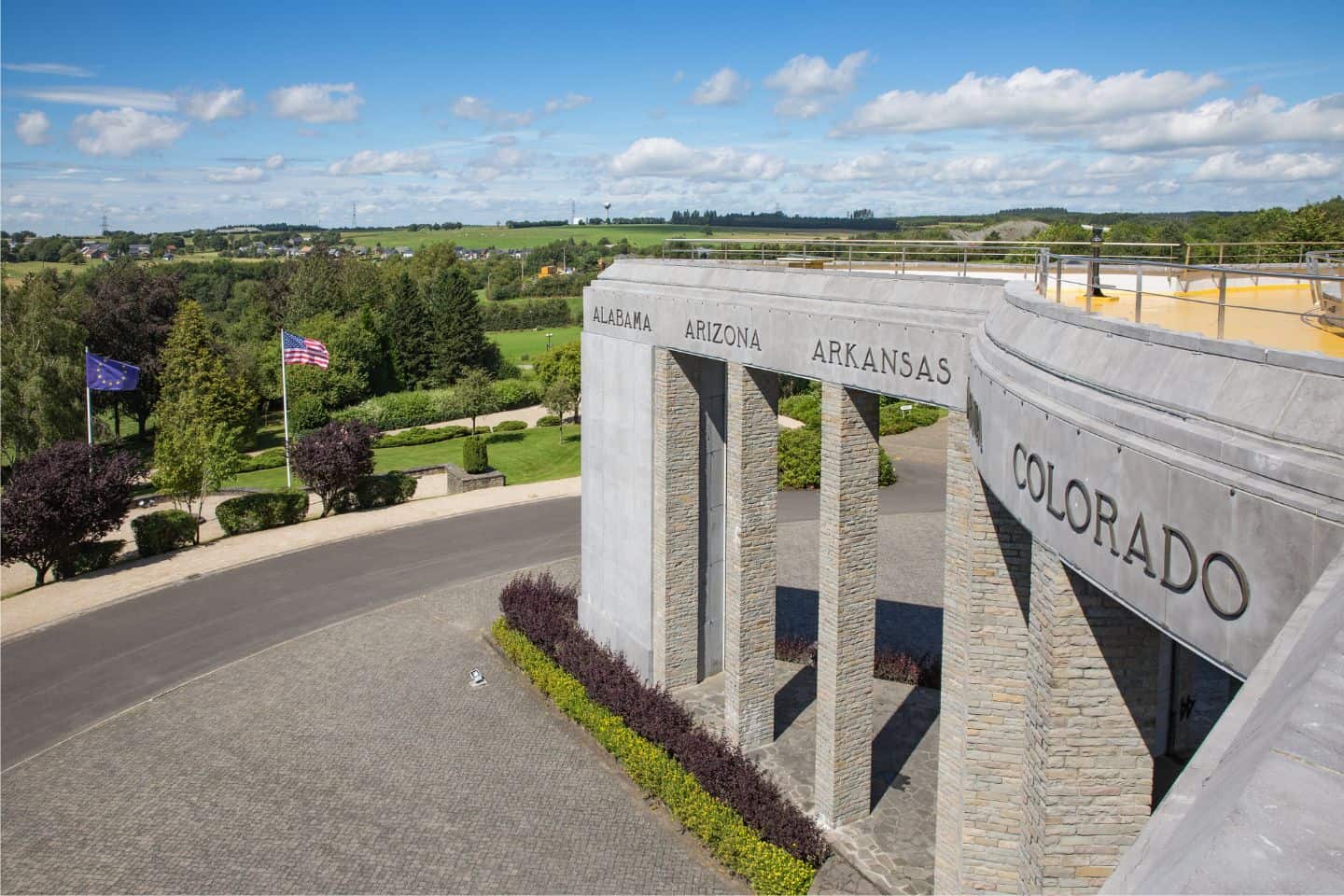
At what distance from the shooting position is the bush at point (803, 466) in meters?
39.1

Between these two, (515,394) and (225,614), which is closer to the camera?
(225,614)

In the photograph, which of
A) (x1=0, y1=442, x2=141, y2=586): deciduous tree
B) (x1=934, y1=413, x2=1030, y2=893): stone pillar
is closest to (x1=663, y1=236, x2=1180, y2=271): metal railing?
(x1=934, y1=413, x2=1030, y2=893): stone pillar

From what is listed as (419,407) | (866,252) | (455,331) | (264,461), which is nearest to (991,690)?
(866,252)

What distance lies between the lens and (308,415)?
59.7 m

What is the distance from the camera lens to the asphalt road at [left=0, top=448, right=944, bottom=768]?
850 inches

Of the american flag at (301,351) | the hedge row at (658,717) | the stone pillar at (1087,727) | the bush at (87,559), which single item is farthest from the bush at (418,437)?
the stone pillar at (1087,727)

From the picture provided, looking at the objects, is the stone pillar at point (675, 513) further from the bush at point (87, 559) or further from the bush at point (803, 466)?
the bush at point (87, 559)

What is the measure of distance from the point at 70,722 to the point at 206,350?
37895 mm

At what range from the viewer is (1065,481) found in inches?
316

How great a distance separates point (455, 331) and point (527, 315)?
36.5 meters

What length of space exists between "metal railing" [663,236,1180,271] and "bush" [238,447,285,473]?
34.4 meters

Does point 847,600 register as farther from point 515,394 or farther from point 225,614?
point 515,394

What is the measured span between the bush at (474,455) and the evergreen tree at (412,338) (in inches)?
1239

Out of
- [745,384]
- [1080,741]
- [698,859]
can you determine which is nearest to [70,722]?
[698,859]
